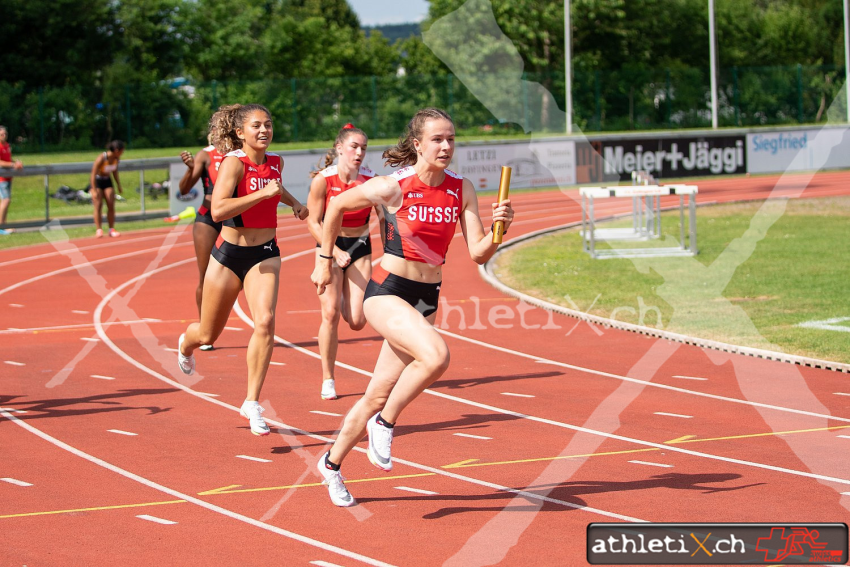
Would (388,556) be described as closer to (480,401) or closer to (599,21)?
(480,401)

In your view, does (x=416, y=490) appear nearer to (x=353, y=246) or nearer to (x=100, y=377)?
(x=353, y=246)

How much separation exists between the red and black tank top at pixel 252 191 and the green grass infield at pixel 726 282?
5.25 metres

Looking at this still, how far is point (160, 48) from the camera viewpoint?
183ft

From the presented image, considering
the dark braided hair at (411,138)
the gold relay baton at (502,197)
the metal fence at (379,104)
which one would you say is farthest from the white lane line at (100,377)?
the metal fence at (379,104)

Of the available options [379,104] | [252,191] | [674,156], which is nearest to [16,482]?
[252,191]

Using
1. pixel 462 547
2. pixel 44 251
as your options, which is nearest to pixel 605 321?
pixel 462 547

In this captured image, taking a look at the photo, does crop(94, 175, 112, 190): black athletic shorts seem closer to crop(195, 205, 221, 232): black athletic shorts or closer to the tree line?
crop(195, 205, 221, 232): black athletic shorts

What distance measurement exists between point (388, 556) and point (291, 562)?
0.46 metres

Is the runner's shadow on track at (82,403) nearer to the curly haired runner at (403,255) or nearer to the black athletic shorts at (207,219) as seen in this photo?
the black athletic shorts at (207,219)

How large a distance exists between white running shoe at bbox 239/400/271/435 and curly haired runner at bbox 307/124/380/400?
1306mm

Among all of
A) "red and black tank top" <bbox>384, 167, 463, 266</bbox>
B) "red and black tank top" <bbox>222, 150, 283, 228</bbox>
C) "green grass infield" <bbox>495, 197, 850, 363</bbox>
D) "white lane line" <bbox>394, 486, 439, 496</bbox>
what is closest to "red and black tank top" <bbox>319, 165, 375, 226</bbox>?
"red and black tank top" <bbox>222, 150, 283, 228</bbox>

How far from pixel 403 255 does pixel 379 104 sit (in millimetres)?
36446

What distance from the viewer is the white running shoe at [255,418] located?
23.5 feet

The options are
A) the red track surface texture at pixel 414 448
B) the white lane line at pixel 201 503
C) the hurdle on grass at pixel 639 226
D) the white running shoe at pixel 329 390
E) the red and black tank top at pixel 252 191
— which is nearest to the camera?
the white lane line at pixel 201 503
